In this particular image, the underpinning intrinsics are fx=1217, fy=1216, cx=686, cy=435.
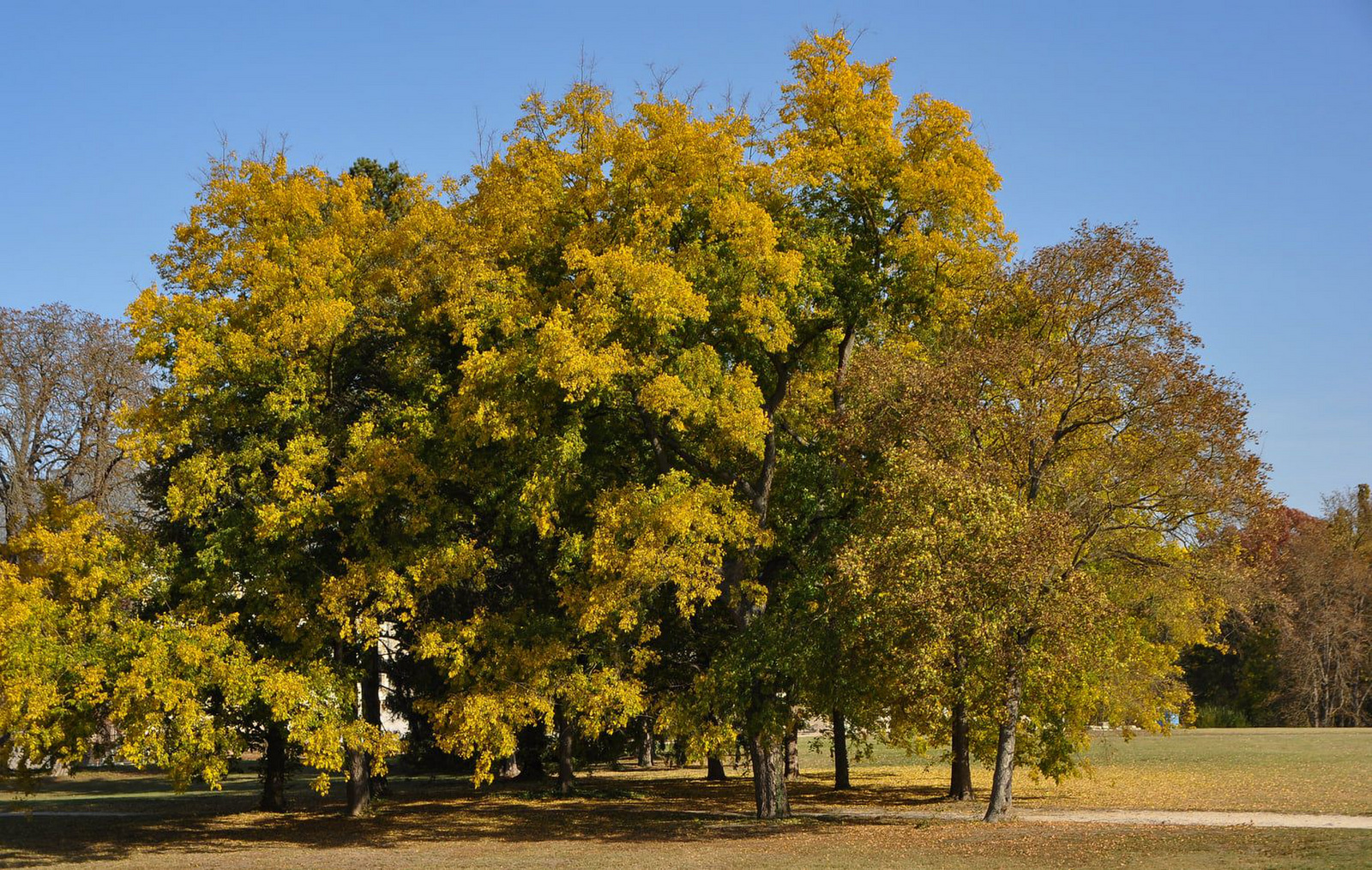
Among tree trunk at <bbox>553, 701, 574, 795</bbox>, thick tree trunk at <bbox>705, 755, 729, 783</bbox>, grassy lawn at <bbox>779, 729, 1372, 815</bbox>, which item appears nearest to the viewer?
grassy lawn at <bbox>779, 729, 1372, 815</bbox>

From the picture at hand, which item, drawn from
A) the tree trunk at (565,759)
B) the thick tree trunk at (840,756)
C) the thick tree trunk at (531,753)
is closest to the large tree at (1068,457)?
the thick tree trunk at (840,756)

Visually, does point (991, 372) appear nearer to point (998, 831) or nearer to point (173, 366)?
point (998, 831)

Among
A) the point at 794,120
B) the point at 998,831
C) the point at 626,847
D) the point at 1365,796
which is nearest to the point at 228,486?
the point at 626,847

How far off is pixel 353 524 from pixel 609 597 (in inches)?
279

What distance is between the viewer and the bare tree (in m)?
42.2

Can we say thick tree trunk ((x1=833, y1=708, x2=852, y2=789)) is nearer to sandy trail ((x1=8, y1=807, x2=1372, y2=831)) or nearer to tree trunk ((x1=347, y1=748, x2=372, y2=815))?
sandy trail ((x1=8, y1=807, x2=1372, y2=831))

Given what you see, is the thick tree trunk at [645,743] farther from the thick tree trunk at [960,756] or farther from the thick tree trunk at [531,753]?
the thick tree trunk at [960,756]

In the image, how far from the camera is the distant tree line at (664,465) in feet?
72.9

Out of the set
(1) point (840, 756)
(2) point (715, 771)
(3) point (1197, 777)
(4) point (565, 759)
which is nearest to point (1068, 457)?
(1) point (840, 756)

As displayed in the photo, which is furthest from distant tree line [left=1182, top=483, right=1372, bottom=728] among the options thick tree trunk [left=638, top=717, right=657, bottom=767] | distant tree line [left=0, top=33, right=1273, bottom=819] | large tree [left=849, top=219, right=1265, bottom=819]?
distant tree line [left=0, top=33, right=1273, bottom=819]

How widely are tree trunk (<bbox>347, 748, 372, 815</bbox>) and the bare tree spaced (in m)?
17.1

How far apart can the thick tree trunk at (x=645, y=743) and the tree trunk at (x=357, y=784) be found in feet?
28.8

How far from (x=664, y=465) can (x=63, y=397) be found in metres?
27.9

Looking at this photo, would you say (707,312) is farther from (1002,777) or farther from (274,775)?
(274,775)
